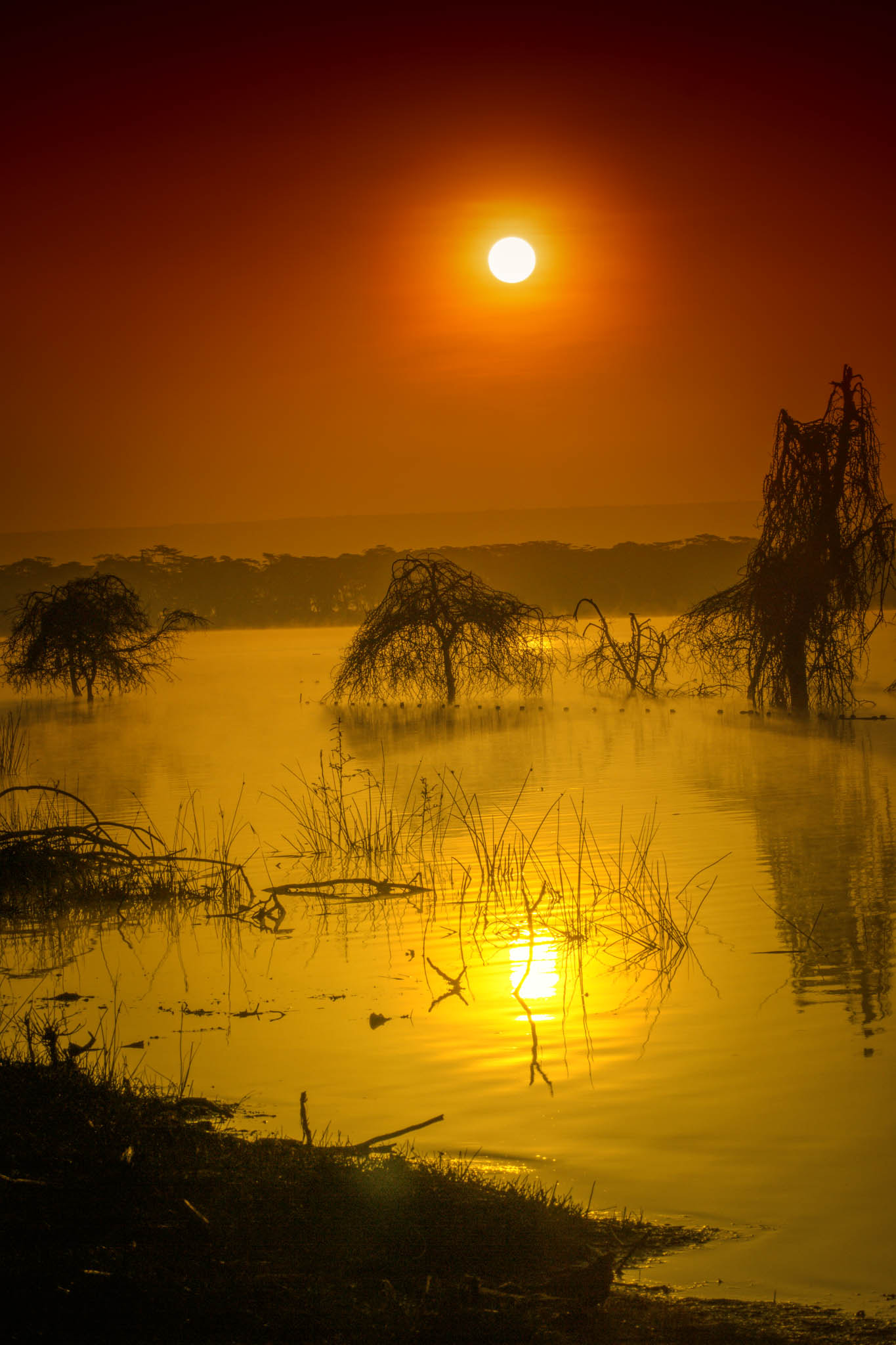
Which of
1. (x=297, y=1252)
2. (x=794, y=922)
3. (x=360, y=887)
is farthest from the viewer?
(x=360, y=887)

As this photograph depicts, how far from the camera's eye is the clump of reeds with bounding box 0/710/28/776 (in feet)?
56.9

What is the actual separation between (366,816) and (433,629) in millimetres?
14669

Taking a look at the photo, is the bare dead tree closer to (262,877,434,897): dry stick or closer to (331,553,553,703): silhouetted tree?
(331,553,553,703): silhouetted tree

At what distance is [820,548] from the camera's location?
20.9m

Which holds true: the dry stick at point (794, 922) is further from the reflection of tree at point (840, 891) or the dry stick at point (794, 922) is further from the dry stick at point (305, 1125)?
the dry stick at point (305, 1125)

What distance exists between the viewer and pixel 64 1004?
6457mm

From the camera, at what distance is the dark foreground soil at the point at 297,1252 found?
2.99 m

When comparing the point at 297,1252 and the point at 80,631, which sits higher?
the point at 80,631

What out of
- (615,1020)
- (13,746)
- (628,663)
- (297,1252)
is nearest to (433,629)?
(628,663)

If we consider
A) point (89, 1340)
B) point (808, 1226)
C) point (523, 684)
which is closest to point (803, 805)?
point (808, 1226)

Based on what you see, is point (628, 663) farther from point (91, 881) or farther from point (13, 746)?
point (91, 881)

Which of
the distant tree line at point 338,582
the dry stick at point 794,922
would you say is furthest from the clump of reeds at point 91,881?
the distant tree line at point 338,582

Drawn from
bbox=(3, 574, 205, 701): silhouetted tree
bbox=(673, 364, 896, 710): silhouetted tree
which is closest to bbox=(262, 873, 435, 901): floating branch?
bbox=(673, 364, 896, 710): silhouetted tree

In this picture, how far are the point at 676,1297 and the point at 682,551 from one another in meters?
96.7
